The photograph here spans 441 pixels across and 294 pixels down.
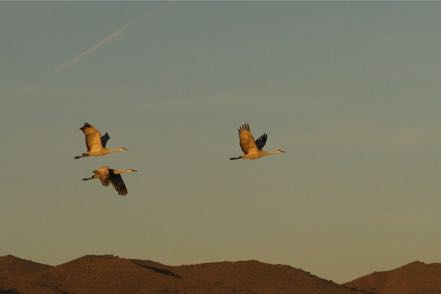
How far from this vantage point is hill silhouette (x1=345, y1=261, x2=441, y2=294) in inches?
6329

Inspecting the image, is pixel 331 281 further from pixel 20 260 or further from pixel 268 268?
pixel 20 260

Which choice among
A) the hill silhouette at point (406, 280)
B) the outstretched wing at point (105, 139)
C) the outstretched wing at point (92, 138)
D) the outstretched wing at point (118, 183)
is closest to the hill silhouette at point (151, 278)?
the hill silhouette at point (406, 280)

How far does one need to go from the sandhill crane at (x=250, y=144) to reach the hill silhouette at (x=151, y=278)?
53.2 metres

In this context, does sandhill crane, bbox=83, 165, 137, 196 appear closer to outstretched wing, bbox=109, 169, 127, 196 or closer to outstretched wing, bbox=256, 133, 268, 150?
outstretched wing, bbox=109, 169, 127, 196

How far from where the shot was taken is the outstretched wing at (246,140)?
76.2m

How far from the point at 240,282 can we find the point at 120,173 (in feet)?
229

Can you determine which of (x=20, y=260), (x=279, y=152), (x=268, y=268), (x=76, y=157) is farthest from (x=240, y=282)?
(x=76, y=157)

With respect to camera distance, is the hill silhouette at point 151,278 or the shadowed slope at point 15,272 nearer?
the shadowed slope at point 15,272

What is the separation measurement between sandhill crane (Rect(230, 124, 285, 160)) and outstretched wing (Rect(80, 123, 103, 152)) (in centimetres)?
938

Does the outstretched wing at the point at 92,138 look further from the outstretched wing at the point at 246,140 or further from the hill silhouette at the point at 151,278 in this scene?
the hill silhouette at the point at 151,278

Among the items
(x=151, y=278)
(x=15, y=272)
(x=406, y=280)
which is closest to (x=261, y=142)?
(x=151, y=278)

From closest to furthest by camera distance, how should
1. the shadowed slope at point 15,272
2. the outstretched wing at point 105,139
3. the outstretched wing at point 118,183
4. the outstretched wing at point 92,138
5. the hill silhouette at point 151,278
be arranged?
the outstretched wing at point 118,183
the outstretched wing at point 92,138
the outstretched wing at point 105,139
the shadowed slope at point 15,272
the hill silhouette at point 151,278

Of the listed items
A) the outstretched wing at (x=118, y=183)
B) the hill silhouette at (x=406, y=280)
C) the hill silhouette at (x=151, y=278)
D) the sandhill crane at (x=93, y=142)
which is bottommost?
the outstretched wing at (x=118, y=183)

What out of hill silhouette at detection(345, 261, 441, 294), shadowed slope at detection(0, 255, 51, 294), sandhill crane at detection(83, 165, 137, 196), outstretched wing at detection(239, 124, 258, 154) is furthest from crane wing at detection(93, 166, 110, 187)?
hill silhouette at detection(345, 261, 441, 294)
